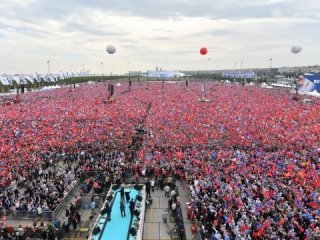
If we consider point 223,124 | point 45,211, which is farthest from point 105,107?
point 45,211

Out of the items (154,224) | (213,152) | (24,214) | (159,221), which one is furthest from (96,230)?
(213,152)

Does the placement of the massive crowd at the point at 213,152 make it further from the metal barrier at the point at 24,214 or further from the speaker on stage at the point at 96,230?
the speaker on stage at the point at 96,230

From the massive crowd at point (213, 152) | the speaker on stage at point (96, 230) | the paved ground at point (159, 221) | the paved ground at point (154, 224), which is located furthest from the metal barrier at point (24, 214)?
the paved ground at point (159, 221)

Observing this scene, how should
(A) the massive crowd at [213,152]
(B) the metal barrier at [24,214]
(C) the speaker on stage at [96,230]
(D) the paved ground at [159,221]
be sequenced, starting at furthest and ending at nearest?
(B) the metal barrier at [24,214]
(D) the paved ground at [159,221]
(A) the massive crowd at [213,152]
(C) the speaker on stage at [96,230]

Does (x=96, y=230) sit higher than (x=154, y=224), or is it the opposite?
(x=96, y=230)

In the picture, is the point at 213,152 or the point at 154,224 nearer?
the point at 154,224

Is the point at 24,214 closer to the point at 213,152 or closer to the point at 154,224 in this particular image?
the point at 154,224
